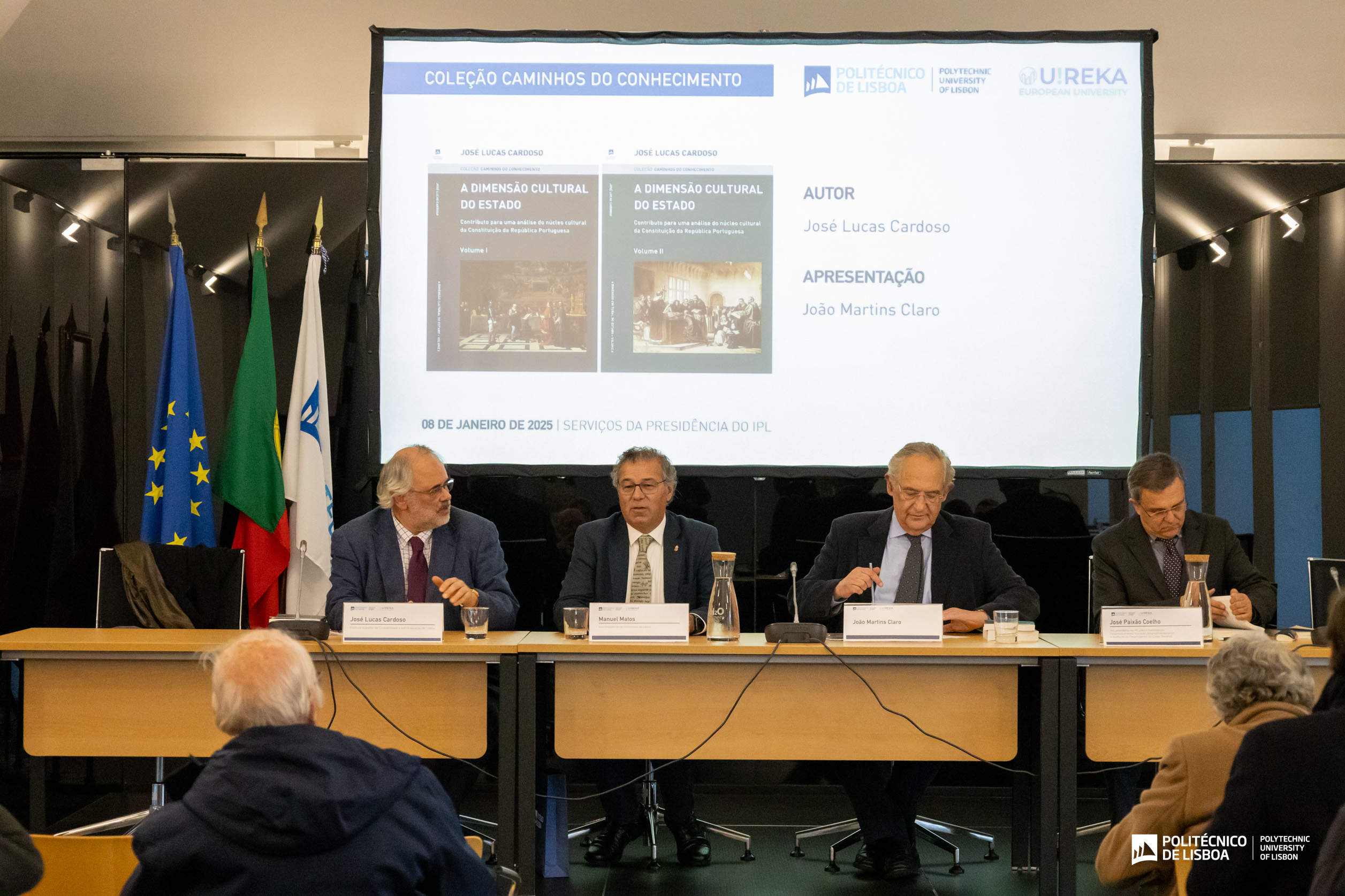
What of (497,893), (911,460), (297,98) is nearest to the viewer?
(497,893)

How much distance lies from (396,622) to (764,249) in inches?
76.8

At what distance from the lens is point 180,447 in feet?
13.1

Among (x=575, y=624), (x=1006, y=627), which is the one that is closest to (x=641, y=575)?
(x=575, y=624)

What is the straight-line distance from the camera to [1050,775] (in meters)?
2.74

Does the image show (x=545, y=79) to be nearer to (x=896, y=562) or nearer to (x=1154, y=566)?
(x=896, y=562)

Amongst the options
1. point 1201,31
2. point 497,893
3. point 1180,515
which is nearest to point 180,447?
point 497,893

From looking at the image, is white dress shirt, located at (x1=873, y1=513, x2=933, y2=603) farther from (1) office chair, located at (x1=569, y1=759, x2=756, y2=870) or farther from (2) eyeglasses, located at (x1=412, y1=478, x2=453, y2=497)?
(2) eyeglasses, located at (x1=412, y1=478, x2=453, y2=497)

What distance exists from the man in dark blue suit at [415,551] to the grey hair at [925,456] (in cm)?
123

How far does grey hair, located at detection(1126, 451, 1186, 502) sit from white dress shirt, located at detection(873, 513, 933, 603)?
0.64 meters

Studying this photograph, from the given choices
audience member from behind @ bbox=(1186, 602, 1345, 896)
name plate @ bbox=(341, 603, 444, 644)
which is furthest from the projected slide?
audience member from behind @ bbox=(1186, 602, 1345, 896)

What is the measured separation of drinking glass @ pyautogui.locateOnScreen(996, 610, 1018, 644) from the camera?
289 cm

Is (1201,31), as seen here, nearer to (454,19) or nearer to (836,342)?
(836,342)

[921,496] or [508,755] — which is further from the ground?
[921,496]

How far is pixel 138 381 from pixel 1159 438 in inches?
160
